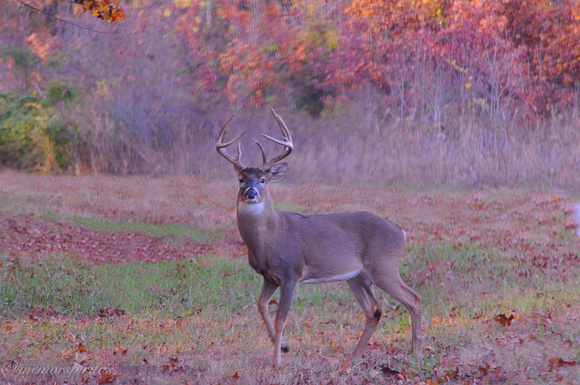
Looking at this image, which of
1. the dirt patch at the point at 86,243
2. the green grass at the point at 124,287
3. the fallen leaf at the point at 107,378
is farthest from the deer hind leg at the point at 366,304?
the dirt patch at the point at 86,243

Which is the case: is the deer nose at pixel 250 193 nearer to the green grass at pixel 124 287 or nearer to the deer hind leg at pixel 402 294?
the deer hind leg at pixel 402 294

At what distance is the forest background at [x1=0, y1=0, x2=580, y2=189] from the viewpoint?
2077 cm

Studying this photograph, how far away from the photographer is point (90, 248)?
1228cm

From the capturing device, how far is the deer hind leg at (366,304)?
6.19 metres

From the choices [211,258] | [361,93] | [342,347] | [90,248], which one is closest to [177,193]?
[90,248]

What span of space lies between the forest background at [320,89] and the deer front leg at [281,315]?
1374 centimetres

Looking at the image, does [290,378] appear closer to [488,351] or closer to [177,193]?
[488,351]

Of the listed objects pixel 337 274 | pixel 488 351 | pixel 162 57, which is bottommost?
pixel 488 351

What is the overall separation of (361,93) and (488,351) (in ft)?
71.6

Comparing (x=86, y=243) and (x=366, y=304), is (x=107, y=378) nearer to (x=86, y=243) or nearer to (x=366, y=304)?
(x=366, y=304)

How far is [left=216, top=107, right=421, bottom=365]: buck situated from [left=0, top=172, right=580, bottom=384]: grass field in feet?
1.26

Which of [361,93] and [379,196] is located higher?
[361,93]

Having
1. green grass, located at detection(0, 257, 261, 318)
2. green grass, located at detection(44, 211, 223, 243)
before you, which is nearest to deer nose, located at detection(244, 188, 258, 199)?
green grass, located at detection(0, 257, 261, 318)

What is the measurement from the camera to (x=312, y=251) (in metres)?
6.26
